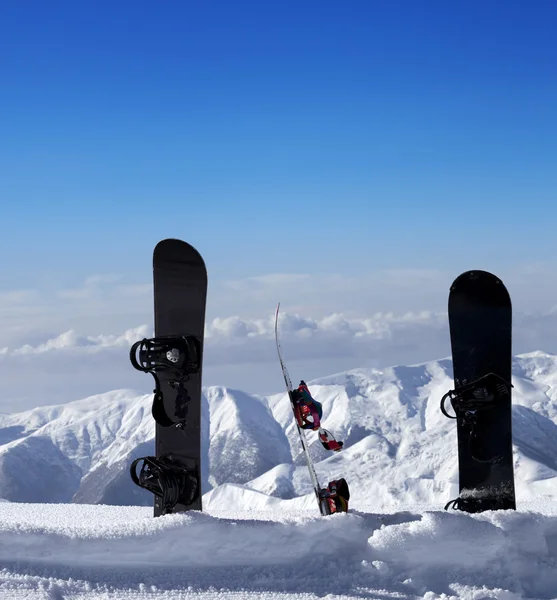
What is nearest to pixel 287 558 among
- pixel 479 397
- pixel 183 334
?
pixel 183 334

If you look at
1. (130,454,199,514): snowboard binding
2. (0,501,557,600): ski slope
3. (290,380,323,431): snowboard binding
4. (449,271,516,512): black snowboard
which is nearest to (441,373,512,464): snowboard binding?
(449,271,516,512): black snowboard

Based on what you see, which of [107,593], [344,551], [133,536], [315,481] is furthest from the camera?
[315,481]

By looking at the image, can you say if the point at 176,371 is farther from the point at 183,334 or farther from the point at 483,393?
the point at 483,393

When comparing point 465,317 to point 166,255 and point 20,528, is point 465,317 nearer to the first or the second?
point 166,255

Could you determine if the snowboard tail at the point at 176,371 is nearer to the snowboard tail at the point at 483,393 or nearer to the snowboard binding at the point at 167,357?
the snowboard binding at the point at 167,357

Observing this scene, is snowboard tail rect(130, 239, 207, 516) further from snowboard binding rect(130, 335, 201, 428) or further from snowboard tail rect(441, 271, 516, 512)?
snowboard tail rect(441, 271, 516, 512)

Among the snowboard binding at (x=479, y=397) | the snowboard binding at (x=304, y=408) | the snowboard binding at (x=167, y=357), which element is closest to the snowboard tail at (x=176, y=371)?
the snowboard binding at (x=167, y=357)

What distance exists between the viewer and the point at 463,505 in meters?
10.5

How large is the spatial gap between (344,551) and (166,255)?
14.3ft

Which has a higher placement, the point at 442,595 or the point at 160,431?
the point at 160,431

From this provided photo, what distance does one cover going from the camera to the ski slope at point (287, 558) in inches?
310

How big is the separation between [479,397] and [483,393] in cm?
7

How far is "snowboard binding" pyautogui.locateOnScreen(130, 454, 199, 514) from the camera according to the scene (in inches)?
389

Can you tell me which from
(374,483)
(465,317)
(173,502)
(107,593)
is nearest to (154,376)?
(173,502)
